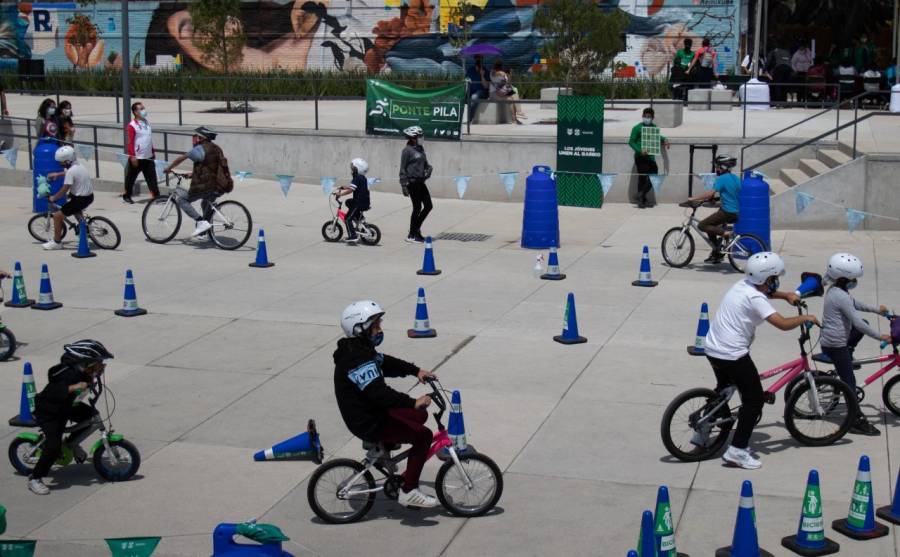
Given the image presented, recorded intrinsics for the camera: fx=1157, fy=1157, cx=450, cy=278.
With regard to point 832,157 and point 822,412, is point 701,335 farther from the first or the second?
point 832,157

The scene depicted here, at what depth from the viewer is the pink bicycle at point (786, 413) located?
8773 millimetres

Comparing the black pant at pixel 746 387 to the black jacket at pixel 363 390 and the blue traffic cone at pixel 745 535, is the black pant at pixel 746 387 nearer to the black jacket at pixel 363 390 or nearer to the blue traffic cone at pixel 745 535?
the blue traffic cone at pixel 745 535

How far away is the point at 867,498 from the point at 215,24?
28093 millimetres

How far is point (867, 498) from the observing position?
23.8 ft

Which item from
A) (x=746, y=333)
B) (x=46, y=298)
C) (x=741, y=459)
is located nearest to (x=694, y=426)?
(x=741, y=459)

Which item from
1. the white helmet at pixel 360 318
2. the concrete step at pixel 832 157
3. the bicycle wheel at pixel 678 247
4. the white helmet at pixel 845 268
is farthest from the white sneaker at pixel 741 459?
the concrete step at pixel 832 157

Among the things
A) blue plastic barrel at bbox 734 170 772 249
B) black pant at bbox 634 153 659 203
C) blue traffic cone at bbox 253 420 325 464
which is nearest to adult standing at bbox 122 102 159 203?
black pant at bbox 634 153 659 203

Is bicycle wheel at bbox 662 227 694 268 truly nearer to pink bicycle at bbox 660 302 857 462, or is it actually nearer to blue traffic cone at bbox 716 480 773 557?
pink bicycle at bbox 660 302 857 462

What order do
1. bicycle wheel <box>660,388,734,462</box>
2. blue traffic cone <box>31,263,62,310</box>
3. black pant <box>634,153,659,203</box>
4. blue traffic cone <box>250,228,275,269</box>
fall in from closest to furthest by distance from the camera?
bicycle wheel <box>660,388,734,462</box>
blue traffic cone <box>31,263,62,310</box>
blue traffic cone <box>250,228,275,269</box>
black pant <box>634,153,659,203</box>

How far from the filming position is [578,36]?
26.8 m

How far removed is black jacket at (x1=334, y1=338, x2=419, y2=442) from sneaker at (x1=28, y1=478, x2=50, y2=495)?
7.97 ft

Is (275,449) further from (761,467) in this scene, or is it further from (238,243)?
(238,243)

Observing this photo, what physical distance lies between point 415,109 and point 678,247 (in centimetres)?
854

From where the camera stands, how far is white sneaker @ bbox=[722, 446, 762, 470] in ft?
28.3
